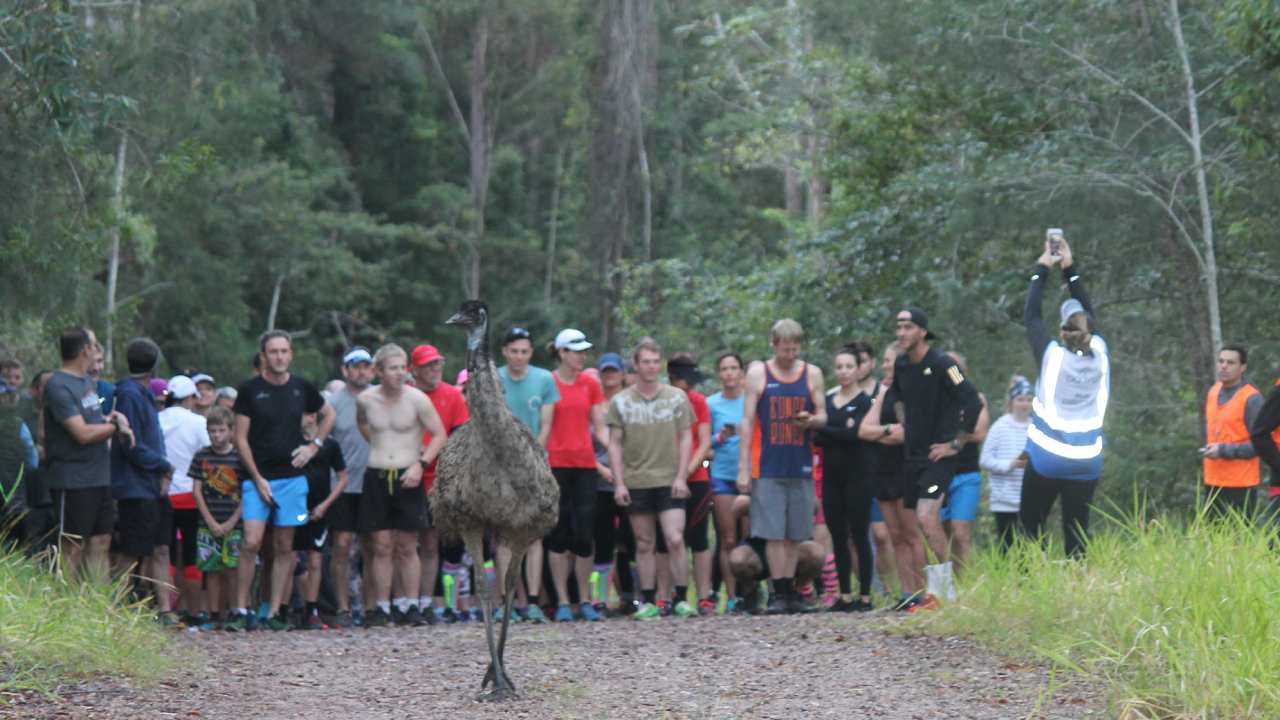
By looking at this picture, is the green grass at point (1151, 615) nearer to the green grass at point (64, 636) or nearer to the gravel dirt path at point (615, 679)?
the gravel dirt path at point (615, 679)

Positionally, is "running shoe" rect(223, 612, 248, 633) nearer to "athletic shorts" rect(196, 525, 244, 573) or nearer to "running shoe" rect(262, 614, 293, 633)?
"running shoe" rect(262, 614, 293, 633)

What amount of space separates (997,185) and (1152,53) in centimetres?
239

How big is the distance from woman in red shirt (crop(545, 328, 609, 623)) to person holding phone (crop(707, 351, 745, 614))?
1.30m

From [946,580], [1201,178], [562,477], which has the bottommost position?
[946,580]

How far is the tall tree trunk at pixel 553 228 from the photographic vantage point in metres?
47.5

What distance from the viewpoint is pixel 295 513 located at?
13539mm

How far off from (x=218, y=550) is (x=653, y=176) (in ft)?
79.7

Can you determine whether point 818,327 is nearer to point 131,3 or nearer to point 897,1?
point 897,1

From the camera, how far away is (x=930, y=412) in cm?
1234

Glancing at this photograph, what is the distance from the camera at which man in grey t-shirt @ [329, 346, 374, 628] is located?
46.0 feet

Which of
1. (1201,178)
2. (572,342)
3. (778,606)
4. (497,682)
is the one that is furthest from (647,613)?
(1201,178)

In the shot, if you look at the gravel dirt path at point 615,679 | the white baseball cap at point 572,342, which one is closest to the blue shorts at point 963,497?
the gravel dirt path at point 615,679

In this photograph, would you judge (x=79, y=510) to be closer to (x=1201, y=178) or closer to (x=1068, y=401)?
(x=1068, y=401)

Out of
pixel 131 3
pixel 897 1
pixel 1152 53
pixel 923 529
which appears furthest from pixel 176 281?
pixel 923 529
